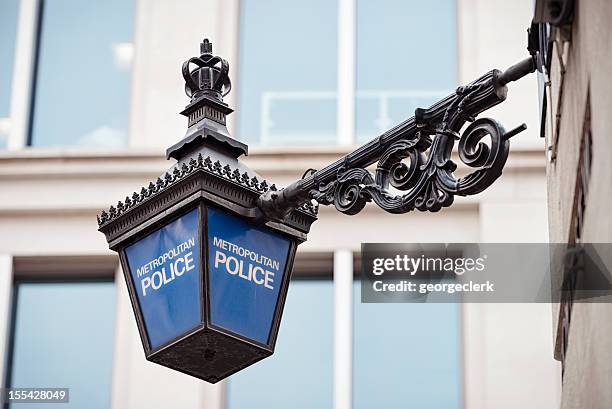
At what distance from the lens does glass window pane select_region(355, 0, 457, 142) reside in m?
18.1

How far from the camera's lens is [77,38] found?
61.8 feet

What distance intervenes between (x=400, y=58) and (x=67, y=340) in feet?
16.5

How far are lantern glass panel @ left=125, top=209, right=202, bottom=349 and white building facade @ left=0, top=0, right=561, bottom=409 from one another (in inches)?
339

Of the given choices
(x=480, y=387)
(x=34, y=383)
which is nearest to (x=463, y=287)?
(x=480, y=387)

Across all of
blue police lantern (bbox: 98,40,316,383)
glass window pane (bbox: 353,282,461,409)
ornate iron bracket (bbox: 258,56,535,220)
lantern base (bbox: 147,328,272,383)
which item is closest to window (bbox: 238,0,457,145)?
glass window pane (bbox: 353,282,461,409)

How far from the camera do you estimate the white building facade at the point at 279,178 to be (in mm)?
16734

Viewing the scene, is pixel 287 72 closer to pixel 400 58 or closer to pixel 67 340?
pixel 400 58

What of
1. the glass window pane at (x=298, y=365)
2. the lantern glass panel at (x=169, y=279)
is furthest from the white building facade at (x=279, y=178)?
the lantern glass panel at (x=169, y=279)

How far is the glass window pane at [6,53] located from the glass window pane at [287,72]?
8.99ft

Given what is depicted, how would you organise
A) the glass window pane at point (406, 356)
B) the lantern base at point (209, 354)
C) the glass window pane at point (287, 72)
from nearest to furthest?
the lantern base at point (209, 354) < the glass window pane at point (406, 356) < the glass window pane at point (287, 72)

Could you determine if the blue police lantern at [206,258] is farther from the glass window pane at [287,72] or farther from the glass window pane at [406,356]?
the glass window pane at [287,72]

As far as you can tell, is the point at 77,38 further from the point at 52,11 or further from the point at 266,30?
the point at 266,30

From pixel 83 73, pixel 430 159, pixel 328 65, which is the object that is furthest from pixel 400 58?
pixel 430 159

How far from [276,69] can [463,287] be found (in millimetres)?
11346
